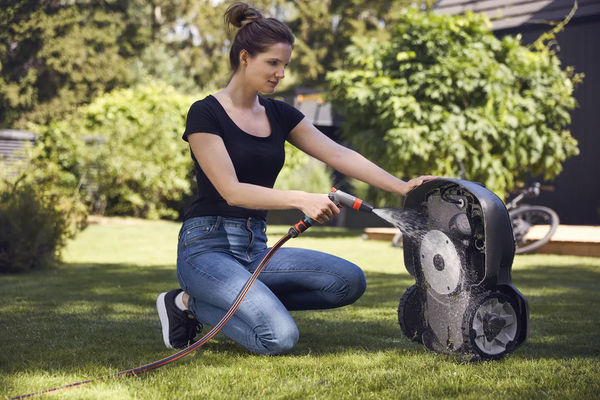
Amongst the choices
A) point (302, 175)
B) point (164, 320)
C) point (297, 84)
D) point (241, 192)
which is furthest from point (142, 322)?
point (297, 84)

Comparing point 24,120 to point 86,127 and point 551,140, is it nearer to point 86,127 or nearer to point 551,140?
point 86,127

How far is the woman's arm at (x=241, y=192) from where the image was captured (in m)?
2.60

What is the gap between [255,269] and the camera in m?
3.02

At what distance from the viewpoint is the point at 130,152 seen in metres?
13.8

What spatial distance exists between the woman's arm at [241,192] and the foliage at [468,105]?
20.9 feet

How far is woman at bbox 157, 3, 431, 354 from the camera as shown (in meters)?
2.83

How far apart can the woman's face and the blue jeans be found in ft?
2.06

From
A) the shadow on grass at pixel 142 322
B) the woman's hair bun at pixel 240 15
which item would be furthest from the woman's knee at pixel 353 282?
the woman's hair bun at pixel 240 15

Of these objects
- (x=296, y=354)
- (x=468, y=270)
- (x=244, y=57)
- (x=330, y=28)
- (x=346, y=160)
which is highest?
(x=330, y=28)

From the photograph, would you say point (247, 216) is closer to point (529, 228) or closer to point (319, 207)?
point (319, 207)

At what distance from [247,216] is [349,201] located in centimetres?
63

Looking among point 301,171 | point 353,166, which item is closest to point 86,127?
point 301,171

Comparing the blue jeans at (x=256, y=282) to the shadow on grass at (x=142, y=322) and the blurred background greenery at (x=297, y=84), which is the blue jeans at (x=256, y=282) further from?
the blurred background greenery at (x=297, y=84)

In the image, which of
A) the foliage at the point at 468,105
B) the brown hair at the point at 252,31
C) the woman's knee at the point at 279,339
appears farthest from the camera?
the foliage at the point at 468,105
